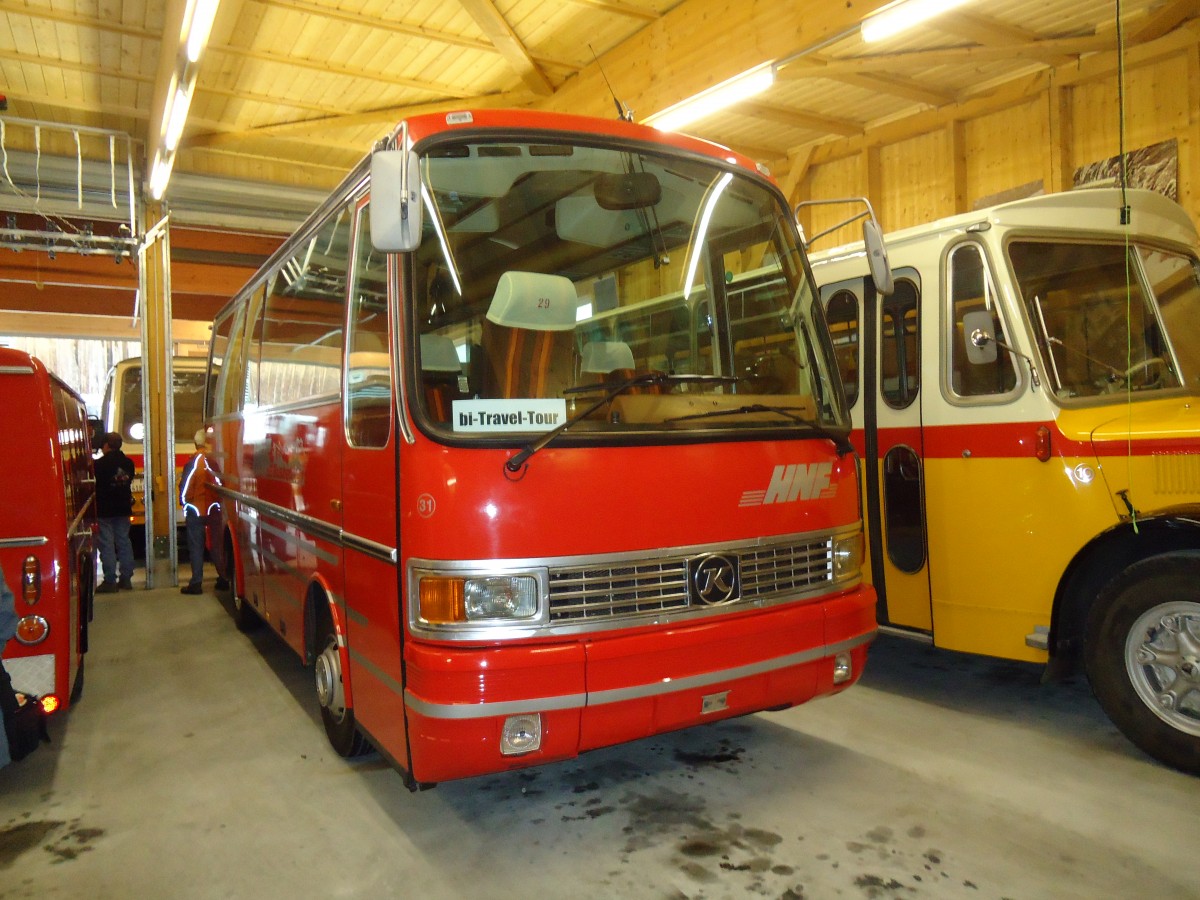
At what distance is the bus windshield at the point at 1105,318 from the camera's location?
15.3 ft

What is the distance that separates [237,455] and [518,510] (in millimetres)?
4422

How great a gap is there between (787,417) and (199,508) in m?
7.68

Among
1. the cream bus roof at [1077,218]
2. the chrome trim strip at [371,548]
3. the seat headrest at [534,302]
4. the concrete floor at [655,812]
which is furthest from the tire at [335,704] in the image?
the cream bus roof at [1077,218]

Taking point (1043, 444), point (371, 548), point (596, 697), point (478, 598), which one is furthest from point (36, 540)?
point (1043, 444)

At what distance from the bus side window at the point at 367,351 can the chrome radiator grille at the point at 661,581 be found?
933 mm

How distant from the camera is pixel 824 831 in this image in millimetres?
3551

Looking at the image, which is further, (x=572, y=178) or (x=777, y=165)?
(x=777, y=165)

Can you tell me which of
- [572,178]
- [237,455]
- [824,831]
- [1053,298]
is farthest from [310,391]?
[1053,298]

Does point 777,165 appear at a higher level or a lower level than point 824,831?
higher

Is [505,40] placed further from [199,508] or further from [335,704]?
[335,704]

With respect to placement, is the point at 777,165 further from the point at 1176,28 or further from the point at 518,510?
the point at 518,510

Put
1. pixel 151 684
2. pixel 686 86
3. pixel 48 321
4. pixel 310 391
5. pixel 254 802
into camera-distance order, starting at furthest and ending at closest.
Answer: pixel 48 321
pixel 686 86
pixel 151 684
pixel 310 391
pixel 254 802

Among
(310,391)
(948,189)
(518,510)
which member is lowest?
(518,510)

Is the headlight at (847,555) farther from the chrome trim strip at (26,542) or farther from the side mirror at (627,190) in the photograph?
the chrome trim strip at (26,542)
